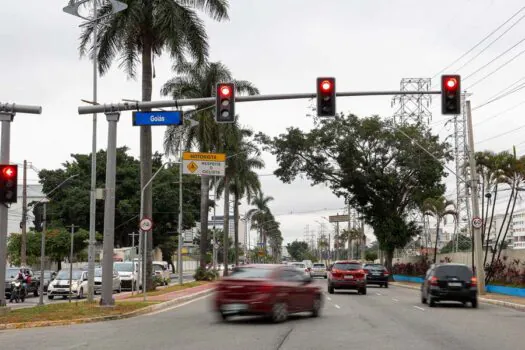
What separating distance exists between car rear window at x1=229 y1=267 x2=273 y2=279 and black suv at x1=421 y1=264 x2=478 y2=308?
903cm

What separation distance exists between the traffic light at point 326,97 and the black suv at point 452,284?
8856 millimetres

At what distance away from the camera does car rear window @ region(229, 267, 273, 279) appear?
1694 cm

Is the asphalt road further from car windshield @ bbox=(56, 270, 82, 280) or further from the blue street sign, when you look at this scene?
car windshield @ bbox=(56, 270, 82, 280)

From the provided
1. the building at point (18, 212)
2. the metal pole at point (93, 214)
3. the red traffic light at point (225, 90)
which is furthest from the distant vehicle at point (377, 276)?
the building at point (18, 212)

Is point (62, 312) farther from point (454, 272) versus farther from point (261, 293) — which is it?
point (454, 272)

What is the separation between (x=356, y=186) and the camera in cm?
5403

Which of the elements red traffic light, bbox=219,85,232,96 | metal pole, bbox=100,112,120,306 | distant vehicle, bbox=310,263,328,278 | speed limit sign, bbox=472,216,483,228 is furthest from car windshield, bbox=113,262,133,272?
red traffic light, bbox=219,85,232,96

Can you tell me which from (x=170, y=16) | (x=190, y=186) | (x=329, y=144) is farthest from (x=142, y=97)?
(x=190, y=186)

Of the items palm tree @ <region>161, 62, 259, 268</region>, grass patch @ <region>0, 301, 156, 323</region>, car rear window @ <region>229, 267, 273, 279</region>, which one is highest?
palm tree @ <region>161, 62, 259, 268</region>

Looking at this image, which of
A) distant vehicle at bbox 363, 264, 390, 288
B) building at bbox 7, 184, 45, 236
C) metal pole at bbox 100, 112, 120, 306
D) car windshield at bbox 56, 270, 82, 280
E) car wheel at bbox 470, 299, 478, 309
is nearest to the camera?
metal pole at bbox 100, 112, 120, 306

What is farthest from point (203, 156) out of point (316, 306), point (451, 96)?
point (451, 96)

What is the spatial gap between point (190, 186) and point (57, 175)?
15.8 m

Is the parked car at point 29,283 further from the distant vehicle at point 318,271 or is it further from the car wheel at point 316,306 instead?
the distant vehicle at point 318,271

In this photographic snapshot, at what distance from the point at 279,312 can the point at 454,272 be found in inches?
374
